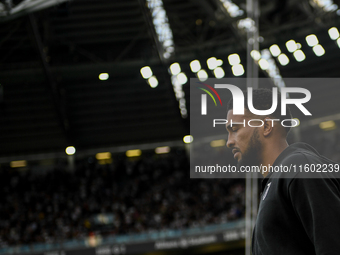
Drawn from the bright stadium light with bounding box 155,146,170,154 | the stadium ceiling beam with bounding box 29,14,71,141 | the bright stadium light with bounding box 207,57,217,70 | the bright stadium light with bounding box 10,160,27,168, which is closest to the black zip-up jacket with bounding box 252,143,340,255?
the stadium ceiling beam with bounding box 29,14,71,141

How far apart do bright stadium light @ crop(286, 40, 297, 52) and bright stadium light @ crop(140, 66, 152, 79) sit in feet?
20.9

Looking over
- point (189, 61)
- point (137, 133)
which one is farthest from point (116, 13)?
point (137, 133)

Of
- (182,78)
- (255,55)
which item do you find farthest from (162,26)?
(255,55)

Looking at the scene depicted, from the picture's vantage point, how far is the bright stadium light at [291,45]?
58.5 ft

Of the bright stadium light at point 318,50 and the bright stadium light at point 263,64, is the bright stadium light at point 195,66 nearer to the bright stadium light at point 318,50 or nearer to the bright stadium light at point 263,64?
the bright stadium light at point 263,64

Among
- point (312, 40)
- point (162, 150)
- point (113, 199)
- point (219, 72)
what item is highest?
point (312, 40)

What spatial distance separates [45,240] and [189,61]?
9.98 metres

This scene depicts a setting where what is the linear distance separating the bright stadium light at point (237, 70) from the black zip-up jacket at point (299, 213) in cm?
1819

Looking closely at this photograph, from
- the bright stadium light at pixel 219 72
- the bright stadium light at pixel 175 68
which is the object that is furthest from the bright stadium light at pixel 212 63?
the bright stadium light at pixel 175 68

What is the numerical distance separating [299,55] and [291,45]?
1.50 meters

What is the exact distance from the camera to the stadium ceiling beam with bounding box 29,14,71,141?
620 inches

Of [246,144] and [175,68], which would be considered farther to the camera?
[175,68]

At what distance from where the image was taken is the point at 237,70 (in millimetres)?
19453

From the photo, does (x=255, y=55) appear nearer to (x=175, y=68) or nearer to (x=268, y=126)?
(x=175, y=68)
